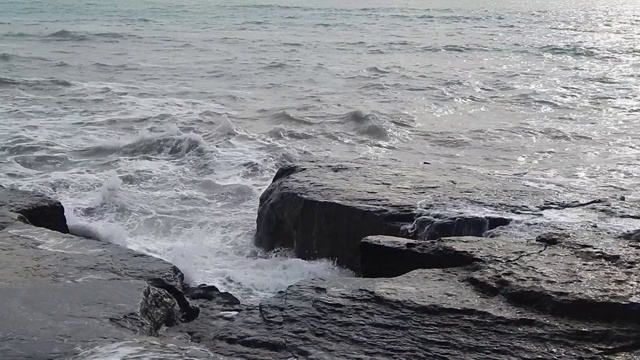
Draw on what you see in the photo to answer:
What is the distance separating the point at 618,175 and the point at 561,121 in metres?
3.52

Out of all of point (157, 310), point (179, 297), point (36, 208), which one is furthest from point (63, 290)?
point (36, 208)

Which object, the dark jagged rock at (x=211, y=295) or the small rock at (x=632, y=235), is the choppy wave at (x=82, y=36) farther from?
the small rock at (x=632, y=235)

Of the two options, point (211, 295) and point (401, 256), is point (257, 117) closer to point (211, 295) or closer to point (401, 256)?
point (211, 295)

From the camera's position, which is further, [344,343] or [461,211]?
[461,211]

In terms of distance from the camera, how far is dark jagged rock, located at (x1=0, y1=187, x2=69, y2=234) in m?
5.55

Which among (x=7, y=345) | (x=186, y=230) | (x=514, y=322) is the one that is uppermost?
(x=514, y=322)

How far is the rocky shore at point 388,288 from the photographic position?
350 cm

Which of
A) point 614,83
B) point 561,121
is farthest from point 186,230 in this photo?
point 614,83

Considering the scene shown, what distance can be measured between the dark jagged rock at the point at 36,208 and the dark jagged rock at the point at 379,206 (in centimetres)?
163

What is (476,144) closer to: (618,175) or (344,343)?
(618,175)

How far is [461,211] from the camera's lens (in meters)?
5.30

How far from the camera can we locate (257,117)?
38.8 ft

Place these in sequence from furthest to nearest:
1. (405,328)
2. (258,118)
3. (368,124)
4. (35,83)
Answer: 1. (35,83)
2. (258,118)
3. (368,124)
4. (405,328)

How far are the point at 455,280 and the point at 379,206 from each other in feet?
5.00
